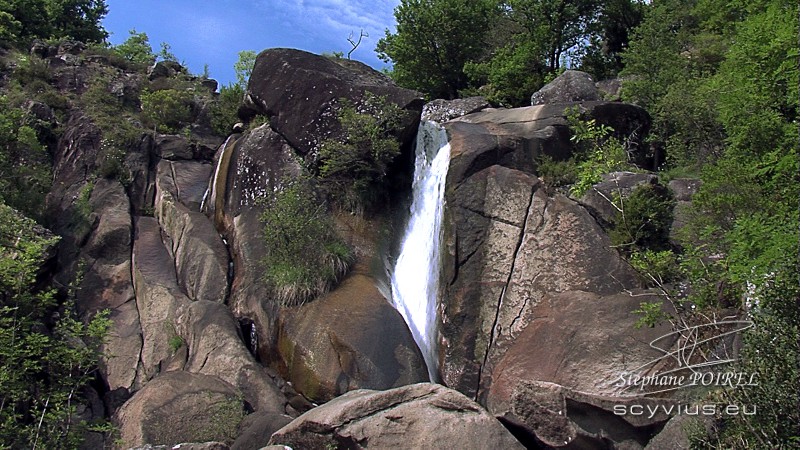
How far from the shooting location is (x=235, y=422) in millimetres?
13703

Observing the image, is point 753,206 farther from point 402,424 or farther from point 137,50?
point 137,50

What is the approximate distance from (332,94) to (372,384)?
31.5ft

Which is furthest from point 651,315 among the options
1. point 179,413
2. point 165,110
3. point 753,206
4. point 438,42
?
point 438,42

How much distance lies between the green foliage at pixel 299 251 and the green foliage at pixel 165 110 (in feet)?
33.8

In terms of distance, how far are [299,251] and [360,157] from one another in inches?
144

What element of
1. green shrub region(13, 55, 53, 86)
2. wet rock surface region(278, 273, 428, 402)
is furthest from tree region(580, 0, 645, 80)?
green shrub region(13, 55, 53, 86)

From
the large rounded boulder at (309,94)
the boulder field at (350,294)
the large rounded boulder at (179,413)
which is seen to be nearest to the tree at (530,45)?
the boulder field at (350,294)

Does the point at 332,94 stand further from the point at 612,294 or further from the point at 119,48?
the point at 119,48

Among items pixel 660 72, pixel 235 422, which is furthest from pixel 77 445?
pixel 660 72

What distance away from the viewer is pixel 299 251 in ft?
56.1

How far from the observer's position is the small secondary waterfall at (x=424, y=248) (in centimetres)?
1694

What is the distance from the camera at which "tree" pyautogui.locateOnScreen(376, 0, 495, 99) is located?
108ft

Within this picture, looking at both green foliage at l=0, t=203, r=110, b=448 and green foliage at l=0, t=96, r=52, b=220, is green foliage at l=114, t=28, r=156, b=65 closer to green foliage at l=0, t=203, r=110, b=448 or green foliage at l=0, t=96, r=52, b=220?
green foliage at l=0, t=96, r=52, b=220
